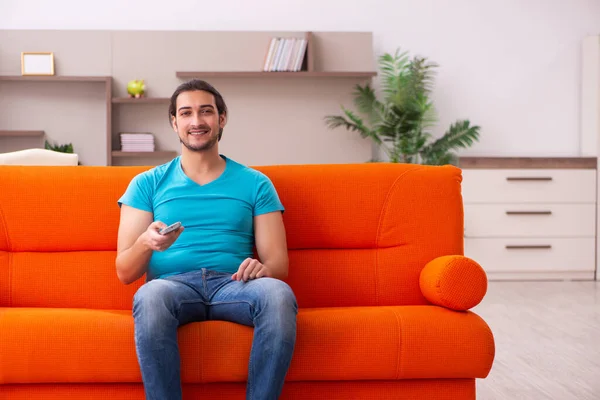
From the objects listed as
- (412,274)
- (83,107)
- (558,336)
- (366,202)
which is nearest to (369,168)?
(366,202)

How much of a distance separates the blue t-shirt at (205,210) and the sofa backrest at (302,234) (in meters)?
0.20

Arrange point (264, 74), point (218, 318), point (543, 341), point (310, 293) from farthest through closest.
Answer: point (264, 74) → point (543, 341) → point (310, 293) → point (218, 318)

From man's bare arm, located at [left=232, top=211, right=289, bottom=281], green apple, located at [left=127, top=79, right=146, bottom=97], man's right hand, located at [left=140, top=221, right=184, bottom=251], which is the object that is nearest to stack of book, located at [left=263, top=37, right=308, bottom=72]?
green apple, located at [left=127, top=79, right=146, bottom=97]

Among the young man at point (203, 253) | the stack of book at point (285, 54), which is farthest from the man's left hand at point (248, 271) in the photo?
the stack of book at point (285, 54)

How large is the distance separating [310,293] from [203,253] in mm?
429

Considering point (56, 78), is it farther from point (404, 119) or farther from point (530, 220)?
point (530, 220)

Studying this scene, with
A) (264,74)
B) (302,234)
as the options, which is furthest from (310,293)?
(264,74)

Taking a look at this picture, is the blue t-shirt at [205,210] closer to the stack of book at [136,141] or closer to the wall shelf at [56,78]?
the stack of book at [136,141]

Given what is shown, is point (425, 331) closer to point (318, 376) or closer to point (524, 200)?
point (318, 376)

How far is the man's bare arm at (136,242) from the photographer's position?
1.99 meters

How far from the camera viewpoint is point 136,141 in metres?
5.72

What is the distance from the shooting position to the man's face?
2328mm

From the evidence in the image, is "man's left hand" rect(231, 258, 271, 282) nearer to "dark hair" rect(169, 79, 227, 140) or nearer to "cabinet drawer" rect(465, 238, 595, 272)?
"dark hair" rect(169, 79, 227, 140)

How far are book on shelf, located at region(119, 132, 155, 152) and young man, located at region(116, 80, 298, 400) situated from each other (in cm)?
339
